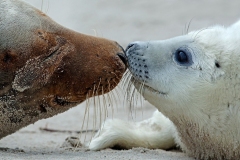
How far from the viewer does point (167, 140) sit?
591cm

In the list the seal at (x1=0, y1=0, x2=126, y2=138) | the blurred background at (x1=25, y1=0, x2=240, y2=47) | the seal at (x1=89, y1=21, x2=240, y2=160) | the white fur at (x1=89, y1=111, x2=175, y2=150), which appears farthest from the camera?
the blurred background at (x1=25, y1=0, x2=240, y2=47)

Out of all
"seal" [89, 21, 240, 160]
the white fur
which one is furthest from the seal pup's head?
the white fur

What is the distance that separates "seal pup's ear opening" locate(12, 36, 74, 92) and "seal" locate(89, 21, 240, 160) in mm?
691

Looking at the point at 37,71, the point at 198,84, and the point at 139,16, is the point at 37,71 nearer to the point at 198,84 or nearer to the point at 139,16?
the point at 198,84

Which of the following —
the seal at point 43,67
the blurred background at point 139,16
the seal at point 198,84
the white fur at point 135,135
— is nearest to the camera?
the seal at point 43,67

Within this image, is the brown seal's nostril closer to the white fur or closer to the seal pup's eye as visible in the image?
the seal pup's eye

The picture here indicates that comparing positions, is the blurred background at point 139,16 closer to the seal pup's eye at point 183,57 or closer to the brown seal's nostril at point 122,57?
the seal pup's eye at point 183,57

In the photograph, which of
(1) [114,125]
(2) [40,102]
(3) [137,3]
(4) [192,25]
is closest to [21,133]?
(1) [114,125]

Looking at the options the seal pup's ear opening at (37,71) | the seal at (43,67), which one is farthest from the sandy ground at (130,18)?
the seal pup's ear opening at (37,71)

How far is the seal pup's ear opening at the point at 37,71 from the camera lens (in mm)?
4723

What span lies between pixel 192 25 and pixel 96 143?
548 cm

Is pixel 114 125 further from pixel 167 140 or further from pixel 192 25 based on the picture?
pixel 192 25

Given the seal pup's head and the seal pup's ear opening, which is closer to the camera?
the seal pup's ear opening

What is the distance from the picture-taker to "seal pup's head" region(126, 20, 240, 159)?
4.89 metres
